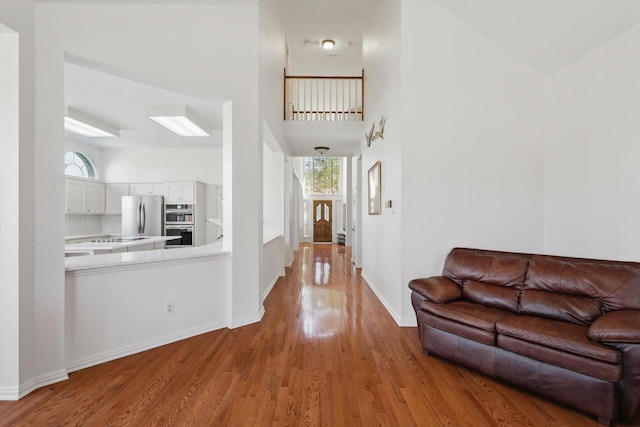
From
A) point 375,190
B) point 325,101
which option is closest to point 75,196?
point 325,101

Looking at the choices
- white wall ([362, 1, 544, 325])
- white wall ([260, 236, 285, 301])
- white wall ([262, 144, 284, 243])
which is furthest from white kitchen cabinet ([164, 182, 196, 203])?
white wall ([362, 1, 544, 325])

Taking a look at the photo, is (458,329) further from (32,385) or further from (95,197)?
(95,197)

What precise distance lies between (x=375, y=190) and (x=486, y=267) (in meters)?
2.09

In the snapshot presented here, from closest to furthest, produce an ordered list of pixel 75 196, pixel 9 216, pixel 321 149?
pixel 9 216 → pixel 75 196 → pixel 321 149

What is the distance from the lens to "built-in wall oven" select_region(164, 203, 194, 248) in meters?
7.34

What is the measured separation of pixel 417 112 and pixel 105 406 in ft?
12.1

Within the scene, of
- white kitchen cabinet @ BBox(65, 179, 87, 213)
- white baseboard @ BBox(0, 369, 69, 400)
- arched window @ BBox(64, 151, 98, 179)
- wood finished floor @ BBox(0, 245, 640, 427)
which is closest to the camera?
wood finished floor @ BBox(0, 245, 640, 427)

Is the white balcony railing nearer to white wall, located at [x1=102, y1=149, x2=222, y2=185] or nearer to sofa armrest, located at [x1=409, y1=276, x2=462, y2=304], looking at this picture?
white wall, located at [x1=102, y1=149, x2=222, y2=185]

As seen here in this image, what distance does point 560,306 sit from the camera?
7.33 feet

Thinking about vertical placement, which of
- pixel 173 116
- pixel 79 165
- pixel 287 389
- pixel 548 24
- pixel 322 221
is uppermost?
pixel 548 24

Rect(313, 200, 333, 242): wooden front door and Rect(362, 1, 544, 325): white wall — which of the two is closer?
Rect(362, 1, 544, 325): white wall

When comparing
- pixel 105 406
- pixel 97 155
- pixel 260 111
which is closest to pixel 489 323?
A: pixel 105 406

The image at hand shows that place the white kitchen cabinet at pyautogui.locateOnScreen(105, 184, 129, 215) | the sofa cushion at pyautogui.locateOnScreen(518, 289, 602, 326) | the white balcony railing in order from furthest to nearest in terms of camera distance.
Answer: the white kitchen cabinet at pyautogui.locateOnScreen(105, 184, 129, 215) → the white balcony railing → the sofa cushion at pyautogui.locateOnScreen(518, 289, 602, 326)

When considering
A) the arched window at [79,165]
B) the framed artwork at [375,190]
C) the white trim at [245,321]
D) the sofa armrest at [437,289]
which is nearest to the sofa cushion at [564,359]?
the sofa armrest at [437,289]
